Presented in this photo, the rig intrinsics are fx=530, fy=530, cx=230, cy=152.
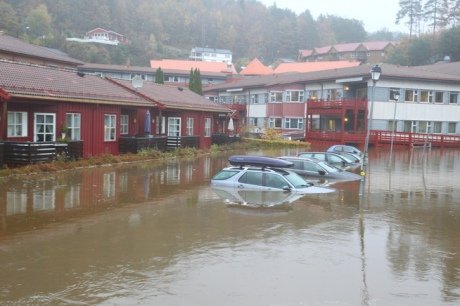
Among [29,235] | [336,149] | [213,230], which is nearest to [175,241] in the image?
[213,230]

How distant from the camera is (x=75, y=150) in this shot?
26.6 metres

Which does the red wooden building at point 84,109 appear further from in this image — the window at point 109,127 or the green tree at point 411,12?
the green tree at point 411,12

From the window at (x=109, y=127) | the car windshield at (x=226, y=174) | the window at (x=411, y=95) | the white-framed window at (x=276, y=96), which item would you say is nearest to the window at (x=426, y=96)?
the window at (x=411, y=95)

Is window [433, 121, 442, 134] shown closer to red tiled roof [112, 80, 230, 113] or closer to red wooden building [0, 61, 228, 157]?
red tiled roof [112, 80, 230, 113]

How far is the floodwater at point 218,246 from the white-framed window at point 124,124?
11.9 m

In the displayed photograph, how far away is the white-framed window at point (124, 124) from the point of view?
107 ft

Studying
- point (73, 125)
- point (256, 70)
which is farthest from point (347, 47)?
point (73, 125)

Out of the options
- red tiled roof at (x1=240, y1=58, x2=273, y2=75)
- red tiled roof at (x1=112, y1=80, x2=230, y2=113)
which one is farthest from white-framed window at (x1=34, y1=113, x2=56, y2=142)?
red tiled roof at (x1=240, y1=58, x2=273, y2=75)

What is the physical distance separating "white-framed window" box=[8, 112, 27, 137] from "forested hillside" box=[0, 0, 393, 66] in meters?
96.2

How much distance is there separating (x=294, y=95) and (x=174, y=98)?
24.8 metres

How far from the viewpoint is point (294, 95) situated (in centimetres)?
6031

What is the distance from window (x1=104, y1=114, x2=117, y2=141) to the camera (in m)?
30.1

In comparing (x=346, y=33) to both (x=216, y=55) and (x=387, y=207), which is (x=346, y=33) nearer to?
(x=216, y=55)

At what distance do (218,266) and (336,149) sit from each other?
2681cm
